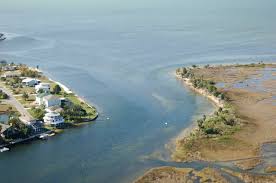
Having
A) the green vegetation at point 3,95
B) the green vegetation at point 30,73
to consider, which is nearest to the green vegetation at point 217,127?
the green vegetation at point 3,95

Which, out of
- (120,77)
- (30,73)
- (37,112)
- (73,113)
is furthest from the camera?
(120,77)

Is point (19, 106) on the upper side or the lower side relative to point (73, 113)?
upper

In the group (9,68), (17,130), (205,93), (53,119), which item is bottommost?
(17,130)

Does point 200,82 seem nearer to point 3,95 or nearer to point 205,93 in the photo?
point 205,93

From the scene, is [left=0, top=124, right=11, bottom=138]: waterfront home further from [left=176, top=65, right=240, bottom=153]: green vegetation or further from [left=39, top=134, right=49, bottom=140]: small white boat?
[left=176, top=65, right=240, bottom=153]: green vegetation

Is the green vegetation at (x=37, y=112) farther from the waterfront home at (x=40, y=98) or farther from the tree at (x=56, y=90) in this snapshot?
the tree at (x=56, y=90)

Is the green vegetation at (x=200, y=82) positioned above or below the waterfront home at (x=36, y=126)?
above

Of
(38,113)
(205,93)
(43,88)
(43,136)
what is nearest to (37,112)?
(38,113)

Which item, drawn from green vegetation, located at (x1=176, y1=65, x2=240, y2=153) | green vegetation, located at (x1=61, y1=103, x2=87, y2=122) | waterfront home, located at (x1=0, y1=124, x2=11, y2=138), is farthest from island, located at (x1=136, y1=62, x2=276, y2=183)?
waterfront home, located at (x1=0, y1=124, x2=11, y2=138)
